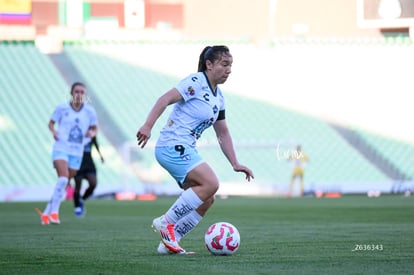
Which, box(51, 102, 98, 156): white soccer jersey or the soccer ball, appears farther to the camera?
box(51, 102, 98, 156): white soccer jersey

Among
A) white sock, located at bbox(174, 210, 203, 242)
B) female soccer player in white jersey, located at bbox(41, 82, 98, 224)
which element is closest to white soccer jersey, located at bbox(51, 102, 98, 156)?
female soccer player in white jersey, located at bbox(41, 82, 98, 224)

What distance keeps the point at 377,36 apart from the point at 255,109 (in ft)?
28.3

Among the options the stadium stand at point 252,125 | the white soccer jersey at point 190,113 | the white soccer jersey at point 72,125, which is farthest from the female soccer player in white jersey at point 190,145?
the stadium stand at point 252,125

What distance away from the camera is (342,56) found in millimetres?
33719

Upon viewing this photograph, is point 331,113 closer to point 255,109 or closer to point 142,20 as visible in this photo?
point 255,109

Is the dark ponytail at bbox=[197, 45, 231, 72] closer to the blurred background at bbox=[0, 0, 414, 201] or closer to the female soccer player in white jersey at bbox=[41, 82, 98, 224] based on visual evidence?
the female soccer player in white jersey at bbox=[41, 82, 98, 224]

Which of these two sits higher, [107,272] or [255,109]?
[107,272]

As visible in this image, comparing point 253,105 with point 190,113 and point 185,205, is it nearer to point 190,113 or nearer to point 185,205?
point 190,113

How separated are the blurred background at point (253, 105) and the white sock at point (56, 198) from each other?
1277 centimetres

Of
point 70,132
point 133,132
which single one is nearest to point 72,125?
point 70,132

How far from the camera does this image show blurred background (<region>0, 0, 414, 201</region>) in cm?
2903

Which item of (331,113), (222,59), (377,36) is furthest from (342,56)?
(222,59)

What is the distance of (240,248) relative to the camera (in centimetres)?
923

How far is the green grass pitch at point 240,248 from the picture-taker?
726 cm
